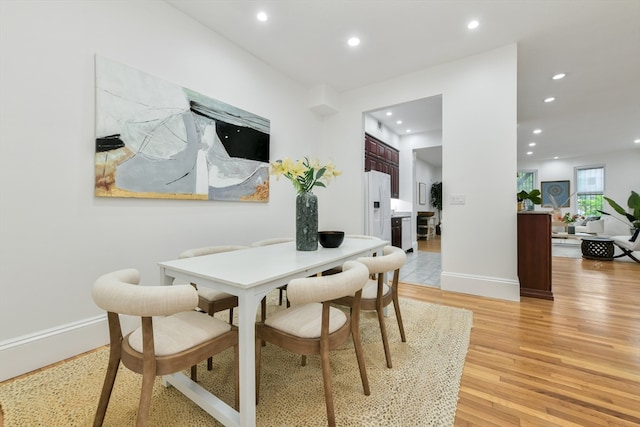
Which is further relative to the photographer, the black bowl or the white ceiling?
the white ceiling

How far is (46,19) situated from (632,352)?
4.57m

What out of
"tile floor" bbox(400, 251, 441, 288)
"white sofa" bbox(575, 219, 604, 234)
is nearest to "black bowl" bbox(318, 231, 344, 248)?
"tile floor" bbox(400, 251, 441, 288)

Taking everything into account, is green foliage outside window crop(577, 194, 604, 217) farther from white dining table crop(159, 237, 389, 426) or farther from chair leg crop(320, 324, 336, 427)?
chair leg crop(320, 324, 336, 427)

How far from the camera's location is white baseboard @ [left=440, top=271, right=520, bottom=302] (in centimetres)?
303

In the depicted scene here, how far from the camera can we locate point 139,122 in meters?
2.19

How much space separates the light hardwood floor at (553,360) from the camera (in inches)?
53.4

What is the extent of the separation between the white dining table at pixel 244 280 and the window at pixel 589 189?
11.4 m

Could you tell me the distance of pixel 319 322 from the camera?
4.50 ft

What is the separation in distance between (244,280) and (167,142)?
1.81 meters

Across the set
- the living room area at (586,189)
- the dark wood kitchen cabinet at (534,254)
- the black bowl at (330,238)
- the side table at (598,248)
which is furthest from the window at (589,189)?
the black bowl at (330,238)

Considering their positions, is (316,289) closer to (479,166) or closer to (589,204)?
(479,166)

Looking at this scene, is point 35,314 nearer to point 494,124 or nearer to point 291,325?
point 291,325

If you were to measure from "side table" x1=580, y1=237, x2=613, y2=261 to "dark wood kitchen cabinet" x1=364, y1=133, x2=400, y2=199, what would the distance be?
148 inches

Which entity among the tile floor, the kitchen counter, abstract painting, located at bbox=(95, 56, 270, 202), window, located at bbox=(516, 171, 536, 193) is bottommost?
the tile floor
